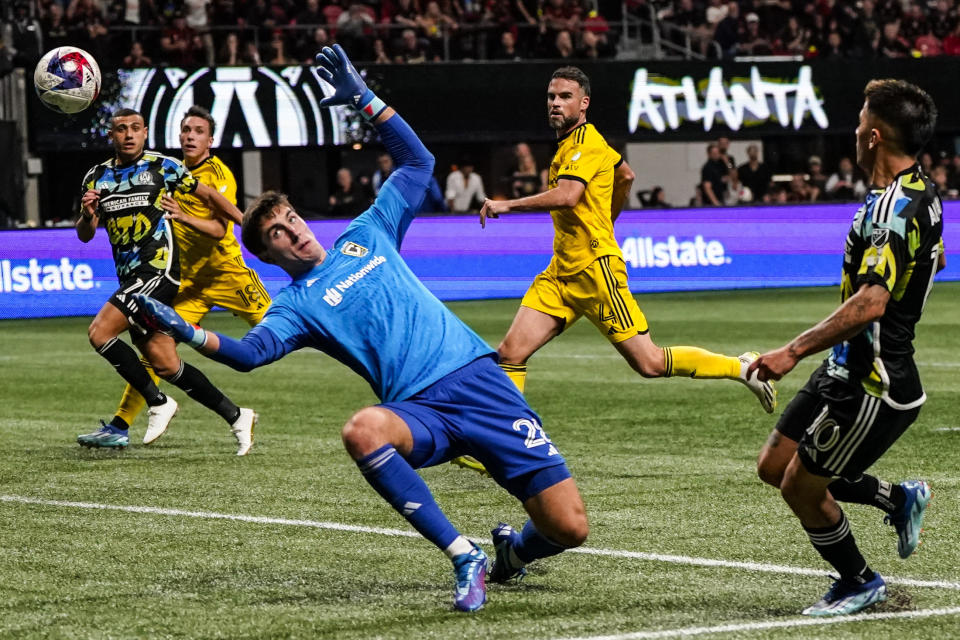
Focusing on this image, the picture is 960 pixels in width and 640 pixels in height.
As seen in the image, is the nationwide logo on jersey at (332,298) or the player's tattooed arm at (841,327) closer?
the player's tattooed arm at (841,327)

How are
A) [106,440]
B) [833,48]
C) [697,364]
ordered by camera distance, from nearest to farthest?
[697,364]
[106,440]
[833,48]

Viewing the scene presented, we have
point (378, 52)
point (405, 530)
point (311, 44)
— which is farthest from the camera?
point (378, 52)

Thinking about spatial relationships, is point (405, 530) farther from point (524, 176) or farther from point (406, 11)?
point (406, 11)

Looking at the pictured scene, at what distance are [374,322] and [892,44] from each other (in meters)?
25.4

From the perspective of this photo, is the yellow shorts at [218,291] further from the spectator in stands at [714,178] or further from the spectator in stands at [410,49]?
the spectator in stands at [714,178]

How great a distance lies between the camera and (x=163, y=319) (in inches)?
201

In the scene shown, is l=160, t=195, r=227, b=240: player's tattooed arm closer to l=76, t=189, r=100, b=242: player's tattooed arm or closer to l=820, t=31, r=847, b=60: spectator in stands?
l=76, t=189, r=100, b=242: player's tattooed arm

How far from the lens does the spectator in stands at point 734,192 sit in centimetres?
2591

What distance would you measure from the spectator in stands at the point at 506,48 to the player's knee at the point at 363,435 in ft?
70.5

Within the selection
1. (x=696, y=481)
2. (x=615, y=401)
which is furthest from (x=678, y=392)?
(x=696, y=481)

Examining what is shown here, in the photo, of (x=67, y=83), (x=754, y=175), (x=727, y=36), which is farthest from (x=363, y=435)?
(x=727, y=36)

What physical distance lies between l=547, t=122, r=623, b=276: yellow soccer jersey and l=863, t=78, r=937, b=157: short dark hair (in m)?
4.00

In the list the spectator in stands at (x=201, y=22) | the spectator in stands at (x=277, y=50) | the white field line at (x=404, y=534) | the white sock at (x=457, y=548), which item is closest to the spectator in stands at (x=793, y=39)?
the spectator in stands at (x=277, y=50)

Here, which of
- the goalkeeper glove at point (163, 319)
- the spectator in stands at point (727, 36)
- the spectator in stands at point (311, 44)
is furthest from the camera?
the spectator in stands at point (727, 36)
